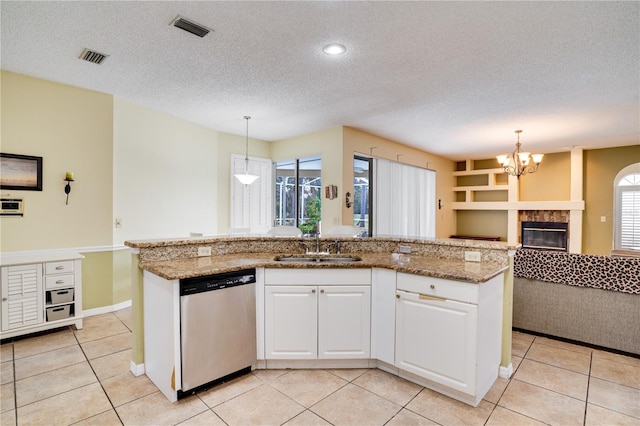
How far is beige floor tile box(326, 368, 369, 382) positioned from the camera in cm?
256

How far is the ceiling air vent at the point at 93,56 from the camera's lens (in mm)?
2883

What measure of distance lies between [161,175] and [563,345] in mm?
5305

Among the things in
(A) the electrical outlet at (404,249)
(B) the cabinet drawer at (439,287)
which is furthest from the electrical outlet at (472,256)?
(B) the cabinet drawer at (439,287)

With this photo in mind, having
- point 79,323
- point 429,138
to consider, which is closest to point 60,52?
point 79,323

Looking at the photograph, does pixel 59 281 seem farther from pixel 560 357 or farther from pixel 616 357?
pixel 616 357

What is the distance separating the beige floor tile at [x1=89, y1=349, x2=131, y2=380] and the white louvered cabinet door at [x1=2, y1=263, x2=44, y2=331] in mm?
1041

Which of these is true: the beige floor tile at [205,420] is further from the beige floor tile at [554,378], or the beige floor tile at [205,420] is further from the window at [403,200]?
the window at [403,200]

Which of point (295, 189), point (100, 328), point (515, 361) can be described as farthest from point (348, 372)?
point (295, 189)

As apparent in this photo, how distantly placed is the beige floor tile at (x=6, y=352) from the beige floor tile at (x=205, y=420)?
6.75ft

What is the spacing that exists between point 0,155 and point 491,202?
900cm

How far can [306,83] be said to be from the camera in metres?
3.52

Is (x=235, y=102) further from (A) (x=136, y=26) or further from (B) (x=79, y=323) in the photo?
(B) (x=79, y=323)

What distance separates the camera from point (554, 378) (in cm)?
255

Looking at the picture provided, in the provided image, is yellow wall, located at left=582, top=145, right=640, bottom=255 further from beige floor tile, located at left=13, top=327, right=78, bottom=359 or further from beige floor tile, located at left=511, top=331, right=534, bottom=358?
beige floor tile, located at left=13, top=327, right=78, bottom=359
